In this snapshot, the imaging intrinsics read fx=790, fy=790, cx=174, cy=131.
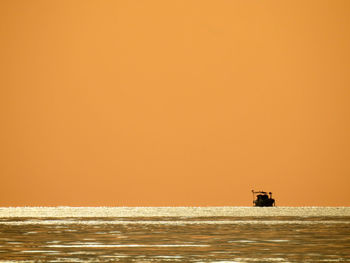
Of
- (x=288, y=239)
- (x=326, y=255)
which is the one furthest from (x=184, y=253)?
(x=288, y=239)

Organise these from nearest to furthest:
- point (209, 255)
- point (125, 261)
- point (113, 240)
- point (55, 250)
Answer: point (125, 261) < point (209, 255) < point (55, 250) < point (113, 240)

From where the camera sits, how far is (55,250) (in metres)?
52.3

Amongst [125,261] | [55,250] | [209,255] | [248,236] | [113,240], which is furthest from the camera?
[248,236]

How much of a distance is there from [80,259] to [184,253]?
7005 millimetres

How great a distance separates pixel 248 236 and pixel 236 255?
800 inches

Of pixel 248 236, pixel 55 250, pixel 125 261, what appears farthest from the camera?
pixel 248 236

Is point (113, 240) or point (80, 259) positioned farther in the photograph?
point (113, 240)

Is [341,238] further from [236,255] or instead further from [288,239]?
[236,255]

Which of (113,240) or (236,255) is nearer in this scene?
(236,255)

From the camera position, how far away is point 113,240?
6281 centimetres

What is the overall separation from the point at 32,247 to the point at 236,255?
1574cm

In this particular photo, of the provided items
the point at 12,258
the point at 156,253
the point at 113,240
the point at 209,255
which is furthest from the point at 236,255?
the point at 113,240

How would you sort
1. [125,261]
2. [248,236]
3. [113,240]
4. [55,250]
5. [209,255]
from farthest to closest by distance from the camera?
[248,236] < [113,240] < [55,250] < [209,255] < [125,261]

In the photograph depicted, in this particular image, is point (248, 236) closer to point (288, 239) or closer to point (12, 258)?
point (288, 239)
